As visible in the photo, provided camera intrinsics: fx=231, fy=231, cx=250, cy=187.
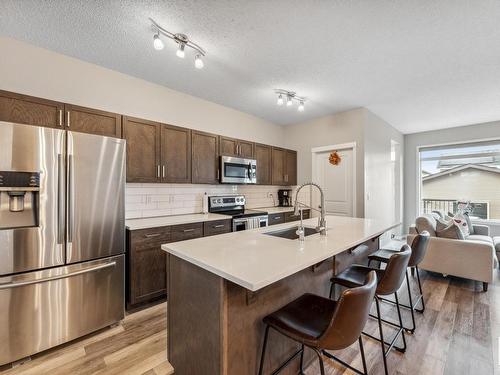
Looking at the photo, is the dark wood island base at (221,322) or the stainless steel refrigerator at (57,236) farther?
the stainless steel refrigerator at (57,236)

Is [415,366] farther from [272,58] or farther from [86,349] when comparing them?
[272,58]

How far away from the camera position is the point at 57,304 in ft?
6.08

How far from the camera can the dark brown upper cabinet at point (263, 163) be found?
166 inches

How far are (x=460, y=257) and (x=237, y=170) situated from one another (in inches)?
130

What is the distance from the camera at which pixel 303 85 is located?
126 inches

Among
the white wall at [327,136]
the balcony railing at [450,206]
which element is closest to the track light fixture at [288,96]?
the white wall at [327,136]

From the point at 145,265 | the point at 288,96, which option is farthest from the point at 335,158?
the point at 145,265

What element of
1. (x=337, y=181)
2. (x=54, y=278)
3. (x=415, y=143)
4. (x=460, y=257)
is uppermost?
(x=415, y=143)

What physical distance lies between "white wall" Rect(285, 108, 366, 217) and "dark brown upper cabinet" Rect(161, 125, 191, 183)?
2.59 metres

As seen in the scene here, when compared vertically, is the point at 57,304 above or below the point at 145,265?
below

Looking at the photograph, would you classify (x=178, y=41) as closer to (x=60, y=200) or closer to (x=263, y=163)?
(x=60, y=200)

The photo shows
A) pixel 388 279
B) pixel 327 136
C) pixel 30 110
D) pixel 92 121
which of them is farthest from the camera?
pixel 327 136

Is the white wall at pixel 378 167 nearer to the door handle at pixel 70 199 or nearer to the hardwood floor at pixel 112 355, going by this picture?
the hardwood floor at pixel 112 355

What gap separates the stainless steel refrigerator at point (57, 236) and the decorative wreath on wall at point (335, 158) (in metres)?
3.55
